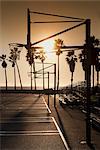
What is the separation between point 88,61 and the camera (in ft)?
21.2

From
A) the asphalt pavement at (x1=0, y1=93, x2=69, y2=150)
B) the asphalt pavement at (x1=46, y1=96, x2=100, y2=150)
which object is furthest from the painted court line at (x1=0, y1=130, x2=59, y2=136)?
the asphalt pavement at (x1=46, y1=96, x2=100, y2=150)

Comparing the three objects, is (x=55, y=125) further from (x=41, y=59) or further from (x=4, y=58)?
(x=4, y=58)

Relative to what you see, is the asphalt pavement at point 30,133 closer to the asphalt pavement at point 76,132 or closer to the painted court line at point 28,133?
the painted court line at point 28,133

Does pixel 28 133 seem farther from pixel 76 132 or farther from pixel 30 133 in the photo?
pixel 76 132

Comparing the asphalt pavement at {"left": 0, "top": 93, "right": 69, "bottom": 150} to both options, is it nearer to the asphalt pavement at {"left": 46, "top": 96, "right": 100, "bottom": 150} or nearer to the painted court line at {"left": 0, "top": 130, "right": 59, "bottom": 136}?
the painted court line at {"left": 0, "top": 130, "right": 59, "bottom": 136}

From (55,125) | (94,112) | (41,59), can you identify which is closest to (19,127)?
(55,125)

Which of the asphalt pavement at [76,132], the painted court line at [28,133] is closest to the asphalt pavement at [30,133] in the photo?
the painted court line at [28,133]

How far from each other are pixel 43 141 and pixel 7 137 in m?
0.75

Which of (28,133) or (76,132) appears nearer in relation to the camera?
(28,133)

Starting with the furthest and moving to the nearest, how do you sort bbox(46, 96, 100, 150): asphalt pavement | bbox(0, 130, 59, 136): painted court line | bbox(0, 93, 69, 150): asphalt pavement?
bbox(0, 130, 59, 136): painted court line
bbox(46, 96, 100, 150): asphalt pavement
bbox(0, 93, 69, 150): asphalt pavement

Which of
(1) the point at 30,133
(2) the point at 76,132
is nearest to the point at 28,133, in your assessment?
(1) the point at 30,133

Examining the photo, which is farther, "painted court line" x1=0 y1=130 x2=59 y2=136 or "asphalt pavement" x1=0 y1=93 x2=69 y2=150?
"painted court line" x1=0 y1=130 x2=59 y2=136

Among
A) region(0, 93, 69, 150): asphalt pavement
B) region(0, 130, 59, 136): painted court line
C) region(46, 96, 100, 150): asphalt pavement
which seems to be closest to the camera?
region(0, 93, 69, 150): asphalt pavement

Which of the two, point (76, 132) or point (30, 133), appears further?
point (76, 132)
